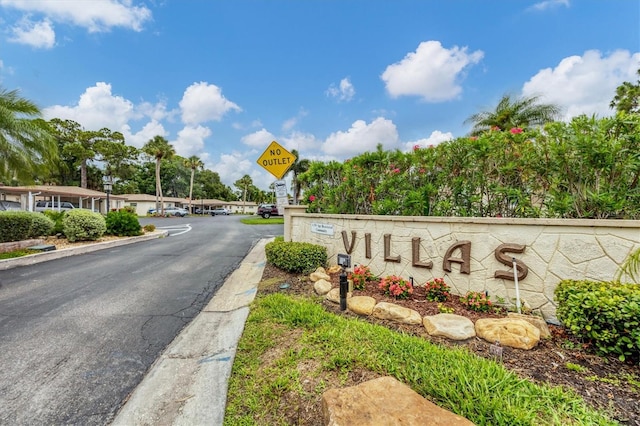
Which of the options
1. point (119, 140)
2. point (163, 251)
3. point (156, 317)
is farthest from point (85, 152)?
point (156, 317)

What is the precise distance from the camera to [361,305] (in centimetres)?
361

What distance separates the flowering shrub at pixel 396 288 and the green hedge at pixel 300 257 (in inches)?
69.5

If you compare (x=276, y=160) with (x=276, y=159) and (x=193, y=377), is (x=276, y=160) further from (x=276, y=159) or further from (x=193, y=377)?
(x=193, y=377)

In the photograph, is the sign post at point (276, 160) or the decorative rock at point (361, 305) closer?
the decorative rock at point (361, 305)

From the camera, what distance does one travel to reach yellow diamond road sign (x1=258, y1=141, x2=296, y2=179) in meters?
6.28

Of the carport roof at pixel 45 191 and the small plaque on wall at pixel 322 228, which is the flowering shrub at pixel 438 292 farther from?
the carport roof at pixel 45 191

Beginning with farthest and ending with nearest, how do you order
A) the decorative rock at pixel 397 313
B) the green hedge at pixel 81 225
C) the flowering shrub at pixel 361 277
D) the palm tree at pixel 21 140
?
the green hedge at pixel 81 225
the palm tree at pixel 21 140
the flowering shrub at pixel 361 277
the decorative rock at pixel 397 313

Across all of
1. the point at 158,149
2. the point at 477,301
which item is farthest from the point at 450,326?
the point at 158,149

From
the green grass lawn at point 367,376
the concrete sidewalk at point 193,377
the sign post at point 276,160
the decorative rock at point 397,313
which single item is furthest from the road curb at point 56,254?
the decorative rock at point 397,313

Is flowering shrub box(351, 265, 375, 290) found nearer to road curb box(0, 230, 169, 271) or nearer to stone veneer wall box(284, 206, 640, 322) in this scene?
stone veneer wall box(284, 206, 640, 322)

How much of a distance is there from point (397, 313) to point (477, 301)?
3.60ft

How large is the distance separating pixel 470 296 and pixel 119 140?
46.7 meters

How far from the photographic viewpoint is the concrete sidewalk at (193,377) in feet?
6.73

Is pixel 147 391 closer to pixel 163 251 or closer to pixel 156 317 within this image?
pixel 156 317
